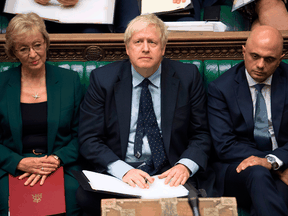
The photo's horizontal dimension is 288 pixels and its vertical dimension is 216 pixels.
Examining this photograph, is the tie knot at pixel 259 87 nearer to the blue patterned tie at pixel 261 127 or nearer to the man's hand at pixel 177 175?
the blue patterned tie at pixel 261 127

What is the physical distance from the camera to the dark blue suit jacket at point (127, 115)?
1824 millimetres

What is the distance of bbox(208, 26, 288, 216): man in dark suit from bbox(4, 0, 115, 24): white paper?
3.24ft

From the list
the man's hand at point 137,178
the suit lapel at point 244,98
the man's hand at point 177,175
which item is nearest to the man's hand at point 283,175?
the suit lapel at point 244,98

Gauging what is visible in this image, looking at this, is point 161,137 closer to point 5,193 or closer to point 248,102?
point 248,102

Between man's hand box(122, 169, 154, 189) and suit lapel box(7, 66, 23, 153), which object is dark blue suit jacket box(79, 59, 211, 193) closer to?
man's hand box(122, 169, 154, 189)

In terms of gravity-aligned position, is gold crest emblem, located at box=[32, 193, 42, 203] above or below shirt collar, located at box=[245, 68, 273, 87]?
below

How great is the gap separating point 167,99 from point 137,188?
1.89ft

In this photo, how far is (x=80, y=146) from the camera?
73.9 inches

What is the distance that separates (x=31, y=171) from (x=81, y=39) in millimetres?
976

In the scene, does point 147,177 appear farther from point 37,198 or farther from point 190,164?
point 37,198

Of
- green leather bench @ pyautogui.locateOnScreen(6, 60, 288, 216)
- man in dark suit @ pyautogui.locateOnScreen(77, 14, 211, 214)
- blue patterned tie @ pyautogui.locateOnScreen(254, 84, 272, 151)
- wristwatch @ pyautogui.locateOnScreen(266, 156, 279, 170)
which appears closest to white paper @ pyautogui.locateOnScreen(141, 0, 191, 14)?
green leather bench @ pyautogui.locateOnScreen(6, 60, 288, 216)

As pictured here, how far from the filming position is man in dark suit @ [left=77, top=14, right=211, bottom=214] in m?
1.78

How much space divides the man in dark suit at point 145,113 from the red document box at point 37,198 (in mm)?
240

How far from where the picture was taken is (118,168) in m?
1.67
